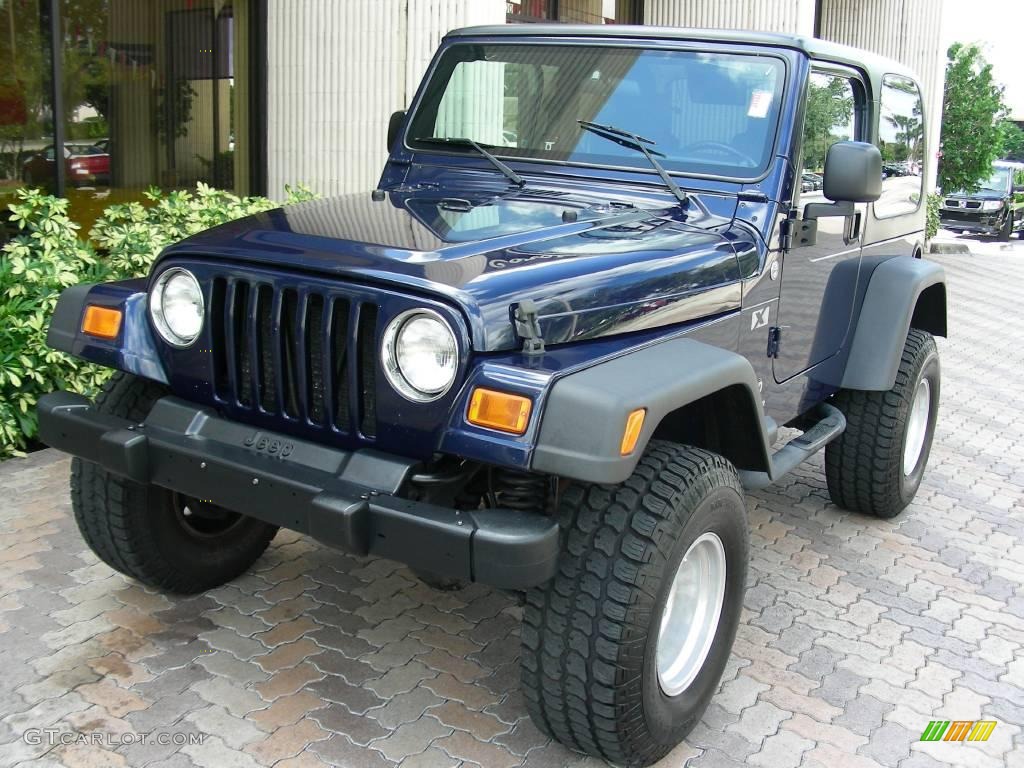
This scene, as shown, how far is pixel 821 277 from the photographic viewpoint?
3791mm

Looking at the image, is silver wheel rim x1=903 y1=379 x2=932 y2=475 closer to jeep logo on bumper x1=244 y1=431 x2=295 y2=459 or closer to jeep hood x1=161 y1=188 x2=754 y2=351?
jeep hood x1=161 y1=188 x2=754 y2=351

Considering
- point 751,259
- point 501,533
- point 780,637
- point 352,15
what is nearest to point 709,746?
point 780,637

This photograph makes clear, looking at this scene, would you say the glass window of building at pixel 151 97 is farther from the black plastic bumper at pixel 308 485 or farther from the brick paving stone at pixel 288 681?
the brick paving stone at pixel 288 681

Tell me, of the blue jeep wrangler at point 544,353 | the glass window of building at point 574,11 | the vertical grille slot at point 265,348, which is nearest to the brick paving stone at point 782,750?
the blue jeep wrangler at point 544,353

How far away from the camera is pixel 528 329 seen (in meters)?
2.43

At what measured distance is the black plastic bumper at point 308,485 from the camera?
7.50 feet

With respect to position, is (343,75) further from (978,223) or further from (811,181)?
(978,223)

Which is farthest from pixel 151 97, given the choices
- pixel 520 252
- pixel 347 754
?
pixel 347 754

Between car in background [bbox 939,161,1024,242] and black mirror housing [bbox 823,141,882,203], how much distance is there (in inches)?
723

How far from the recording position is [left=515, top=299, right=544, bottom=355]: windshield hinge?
2.42 meters

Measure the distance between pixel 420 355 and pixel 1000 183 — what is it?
2220cm

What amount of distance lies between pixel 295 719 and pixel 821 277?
93.5 inches

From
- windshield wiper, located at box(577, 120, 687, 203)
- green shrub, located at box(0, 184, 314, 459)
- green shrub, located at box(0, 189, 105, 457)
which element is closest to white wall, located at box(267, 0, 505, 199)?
green shrub, located at box(0, 184, 314, 459)

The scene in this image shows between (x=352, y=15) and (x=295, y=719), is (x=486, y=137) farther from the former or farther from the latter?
(x=352, y=15)
